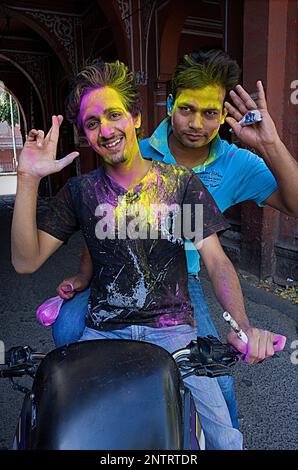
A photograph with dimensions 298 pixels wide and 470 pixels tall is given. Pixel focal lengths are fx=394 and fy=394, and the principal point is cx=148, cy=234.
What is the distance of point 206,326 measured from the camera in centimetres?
167

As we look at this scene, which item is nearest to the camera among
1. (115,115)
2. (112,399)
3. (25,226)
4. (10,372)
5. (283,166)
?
(112,399)

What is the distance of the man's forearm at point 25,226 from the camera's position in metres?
1.36

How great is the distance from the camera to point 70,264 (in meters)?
5.75

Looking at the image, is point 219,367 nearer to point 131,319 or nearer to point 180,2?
point 131,319

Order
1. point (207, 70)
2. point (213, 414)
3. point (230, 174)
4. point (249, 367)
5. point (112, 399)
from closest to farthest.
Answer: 1. point (112, 399)
2. point (213, 414)
3. point (207, 70)
4. point (230, 174)
5. point (249, 367)

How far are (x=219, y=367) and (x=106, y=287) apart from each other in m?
0.57

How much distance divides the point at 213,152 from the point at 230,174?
14 cm

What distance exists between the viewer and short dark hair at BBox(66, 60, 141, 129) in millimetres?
1515

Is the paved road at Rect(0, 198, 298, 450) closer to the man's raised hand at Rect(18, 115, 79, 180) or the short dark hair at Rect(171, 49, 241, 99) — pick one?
the man's raised hand at Rect(18, 115, 79, 180)

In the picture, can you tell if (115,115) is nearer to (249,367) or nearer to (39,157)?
(39,157)

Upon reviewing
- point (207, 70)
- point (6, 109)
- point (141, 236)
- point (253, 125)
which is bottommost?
point (141, 236)

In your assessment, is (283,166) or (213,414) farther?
(283,166)

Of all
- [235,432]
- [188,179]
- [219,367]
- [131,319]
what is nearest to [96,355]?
[219,367]

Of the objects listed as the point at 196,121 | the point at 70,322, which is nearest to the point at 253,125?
the point at 196,121
